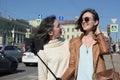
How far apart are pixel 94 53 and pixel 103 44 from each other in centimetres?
12

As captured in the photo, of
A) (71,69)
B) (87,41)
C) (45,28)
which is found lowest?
(71,69)

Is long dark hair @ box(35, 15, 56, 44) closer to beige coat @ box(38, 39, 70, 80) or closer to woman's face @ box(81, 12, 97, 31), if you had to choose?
beige coat @ box(38, 39, 70, 80)

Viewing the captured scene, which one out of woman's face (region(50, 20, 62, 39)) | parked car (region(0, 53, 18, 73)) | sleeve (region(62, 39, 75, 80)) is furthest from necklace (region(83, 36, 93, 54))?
parked car (region(0, 53, 18, 73))

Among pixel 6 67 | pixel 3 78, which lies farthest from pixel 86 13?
pixel 6 67

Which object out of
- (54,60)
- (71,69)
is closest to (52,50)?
(54,60)

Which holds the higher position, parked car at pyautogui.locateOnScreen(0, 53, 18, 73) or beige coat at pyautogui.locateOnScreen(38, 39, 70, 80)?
beige coat at pyautogui.locateOnScreen(38, 39, 70, 80)

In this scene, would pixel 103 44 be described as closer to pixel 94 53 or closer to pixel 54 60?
pixel 94 53

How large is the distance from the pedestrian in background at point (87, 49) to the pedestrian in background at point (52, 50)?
0.76ft

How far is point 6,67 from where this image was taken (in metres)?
21.0

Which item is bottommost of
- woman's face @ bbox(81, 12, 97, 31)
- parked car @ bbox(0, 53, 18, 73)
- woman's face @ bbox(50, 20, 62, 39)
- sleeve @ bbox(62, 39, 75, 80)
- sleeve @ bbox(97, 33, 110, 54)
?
parked car @ bbox(0, 53, 18, 73)

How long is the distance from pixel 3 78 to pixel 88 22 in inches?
597

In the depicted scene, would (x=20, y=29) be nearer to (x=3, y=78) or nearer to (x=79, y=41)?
(x=3, y=78)

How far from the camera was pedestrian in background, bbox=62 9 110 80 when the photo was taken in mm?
3811

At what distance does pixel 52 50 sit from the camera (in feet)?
14.0
